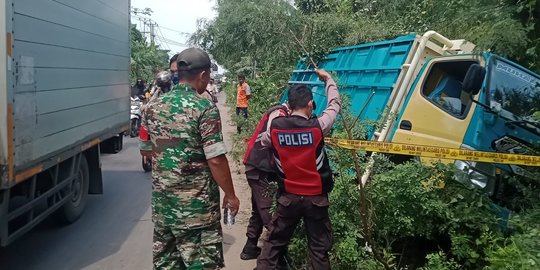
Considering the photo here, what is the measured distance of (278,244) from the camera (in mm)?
3480

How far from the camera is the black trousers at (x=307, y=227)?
127 inches

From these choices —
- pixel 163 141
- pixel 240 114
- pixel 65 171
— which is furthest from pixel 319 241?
pixel 240 114

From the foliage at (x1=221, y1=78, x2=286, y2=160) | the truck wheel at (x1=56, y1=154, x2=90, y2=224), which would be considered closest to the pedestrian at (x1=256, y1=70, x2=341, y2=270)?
the truck wheel at (x1=56, y1=154, x2=90, y2=224)

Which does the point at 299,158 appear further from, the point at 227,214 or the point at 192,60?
the point at 192,60

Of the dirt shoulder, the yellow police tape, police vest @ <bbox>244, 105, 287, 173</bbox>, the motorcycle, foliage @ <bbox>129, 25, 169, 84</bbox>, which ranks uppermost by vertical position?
foliage @ <bbox>129, 25, 169, 84</bbox>

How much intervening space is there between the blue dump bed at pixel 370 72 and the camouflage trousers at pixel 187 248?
81.9 inches

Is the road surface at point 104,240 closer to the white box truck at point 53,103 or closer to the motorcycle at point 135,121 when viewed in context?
the white box truck at point 53,103

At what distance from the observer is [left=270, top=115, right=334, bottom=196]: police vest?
10.2 feet

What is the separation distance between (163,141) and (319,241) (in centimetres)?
133

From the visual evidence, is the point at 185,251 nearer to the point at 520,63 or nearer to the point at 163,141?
the point at 163,141

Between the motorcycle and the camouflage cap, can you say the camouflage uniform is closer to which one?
the camouflage cap

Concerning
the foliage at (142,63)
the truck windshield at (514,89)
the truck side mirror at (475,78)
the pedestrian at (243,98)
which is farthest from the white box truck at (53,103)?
the foliage at (142,63)

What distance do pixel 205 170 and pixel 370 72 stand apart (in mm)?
3512

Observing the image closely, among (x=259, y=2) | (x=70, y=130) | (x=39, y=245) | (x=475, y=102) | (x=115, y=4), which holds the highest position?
(x=259, y=2)
